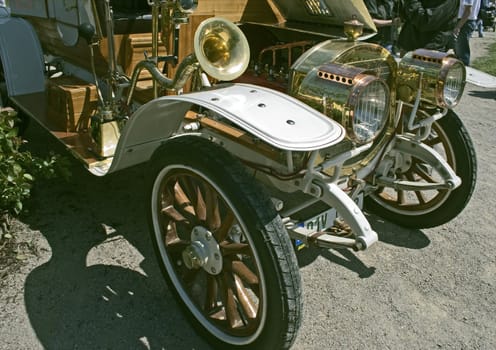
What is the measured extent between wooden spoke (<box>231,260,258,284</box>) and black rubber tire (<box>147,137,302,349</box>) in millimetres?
38

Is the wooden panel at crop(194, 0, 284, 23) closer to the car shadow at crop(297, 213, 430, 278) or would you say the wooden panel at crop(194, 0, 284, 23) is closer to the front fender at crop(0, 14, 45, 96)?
the front fender at crop(0, 14, 45, 96)

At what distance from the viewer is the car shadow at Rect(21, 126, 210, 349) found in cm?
213

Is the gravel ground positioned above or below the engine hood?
below

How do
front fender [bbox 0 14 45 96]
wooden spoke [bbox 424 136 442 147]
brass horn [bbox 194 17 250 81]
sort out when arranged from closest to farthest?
brass horn [bbox 194 17 250 81] < wooden spoke [bbox 424 136 442 147] < front fender [bbox 0 14 45 96]

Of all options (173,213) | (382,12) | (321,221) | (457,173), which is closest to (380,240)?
(457,173)

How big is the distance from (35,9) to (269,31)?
1707 mm

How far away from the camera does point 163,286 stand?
2465 millimetres

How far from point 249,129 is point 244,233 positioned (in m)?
0.39

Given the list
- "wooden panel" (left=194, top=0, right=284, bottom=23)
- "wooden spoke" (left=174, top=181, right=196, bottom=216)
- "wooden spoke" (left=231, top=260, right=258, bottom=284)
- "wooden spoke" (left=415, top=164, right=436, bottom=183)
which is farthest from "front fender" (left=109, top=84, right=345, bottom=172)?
"wooden spoke" (left=415, top=164, right=436, bottom=183)

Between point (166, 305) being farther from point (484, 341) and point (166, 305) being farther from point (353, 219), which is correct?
point (484, 341)

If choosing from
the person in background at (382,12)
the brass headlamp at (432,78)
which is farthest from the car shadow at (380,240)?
the person in background at (382,12)

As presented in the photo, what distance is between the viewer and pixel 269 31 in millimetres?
3240

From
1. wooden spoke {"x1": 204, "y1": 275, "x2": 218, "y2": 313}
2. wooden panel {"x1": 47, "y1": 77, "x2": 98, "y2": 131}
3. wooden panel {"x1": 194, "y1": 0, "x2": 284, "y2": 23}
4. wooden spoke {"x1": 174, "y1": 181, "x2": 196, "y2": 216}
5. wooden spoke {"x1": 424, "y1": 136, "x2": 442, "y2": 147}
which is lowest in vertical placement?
wooden spoke {"x1": 204, "y1": 275, "x2": 218, "y2": 313}

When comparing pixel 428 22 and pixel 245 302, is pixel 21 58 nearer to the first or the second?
pixel 245 302
